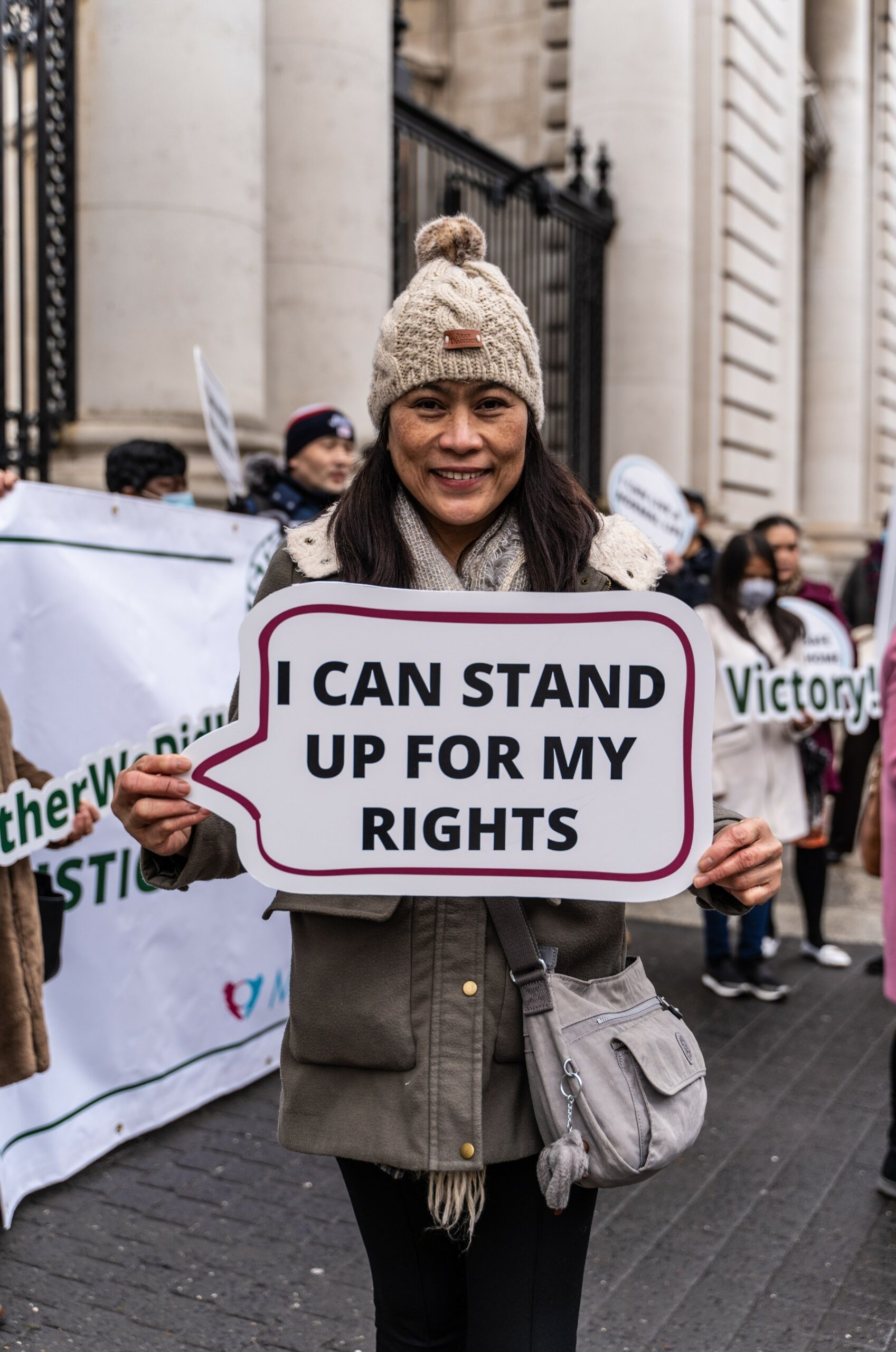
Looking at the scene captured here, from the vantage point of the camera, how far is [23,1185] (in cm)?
375

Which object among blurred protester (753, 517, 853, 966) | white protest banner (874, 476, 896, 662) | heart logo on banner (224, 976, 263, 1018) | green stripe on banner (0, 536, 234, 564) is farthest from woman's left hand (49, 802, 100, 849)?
blurred protester (753, 517, 853, 966)

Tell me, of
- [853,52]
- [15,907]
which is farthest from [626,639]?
→ [853,52]

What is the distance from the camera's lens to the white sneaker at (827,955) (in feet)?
21.0

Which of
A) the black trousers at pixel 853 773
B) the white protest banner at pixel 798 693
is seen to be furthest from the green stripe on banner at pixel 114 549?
the black trousers at pixel 853 773

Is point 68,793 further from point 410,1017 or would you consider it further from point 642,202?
point 642,202

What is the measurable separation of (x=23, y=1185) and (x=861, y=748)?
19.2 ft

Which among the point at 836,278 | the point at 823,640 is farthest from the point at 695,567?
the point at 836,278

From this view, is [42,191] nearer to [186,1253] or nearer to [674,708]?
[186,1253]

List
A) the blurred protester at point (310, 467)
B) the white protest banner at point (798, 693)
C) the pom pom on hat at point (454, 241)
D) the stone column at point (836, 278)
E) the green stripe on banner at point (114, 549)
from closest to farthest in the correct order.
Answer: the pom pom on hat at point (454, 241), the green stripe on banner at point (114, 549), the blurred protester at point (310, 467), the white protest banner at point (798, 693), the stone column at point (836, 278)

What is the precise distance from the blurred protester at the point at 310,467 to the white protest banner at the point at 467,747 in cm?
346

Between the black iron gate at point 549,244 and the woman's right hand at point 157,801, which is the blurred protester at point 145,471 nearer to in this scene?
the woman's right hand at point 157,801

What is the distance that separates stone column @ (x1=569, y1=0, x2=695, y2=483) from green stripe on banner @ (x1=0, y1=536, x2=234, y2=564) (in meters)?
8.74

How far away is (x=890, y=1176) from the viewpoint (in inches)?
156

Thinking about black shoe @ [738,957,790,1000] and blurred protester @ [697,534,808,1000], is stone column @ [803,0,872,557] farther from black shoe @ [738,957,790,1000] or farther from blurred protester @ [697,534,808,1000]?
black shoe @ [738,957,790,1000]
